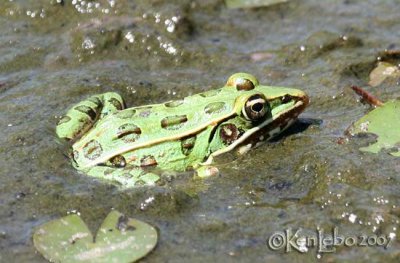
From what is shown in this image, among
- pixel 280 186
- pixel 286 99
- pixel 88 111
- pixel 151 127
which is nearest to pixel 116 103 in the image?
pixel 88 111

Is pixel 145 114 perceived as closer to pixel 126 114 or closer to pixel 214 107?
pixel 126 114

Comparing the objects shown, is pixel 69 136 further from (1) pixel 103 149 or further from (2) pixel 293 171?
(2) pixel 293 171

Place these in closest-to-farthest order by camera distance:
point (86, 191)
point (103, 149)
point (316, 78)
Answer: point (86, 191) → point (103, 149) → point (316, 78)

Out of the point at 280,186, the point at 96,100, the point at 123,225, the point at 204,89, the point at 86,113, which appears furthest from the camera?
the point at 204,89

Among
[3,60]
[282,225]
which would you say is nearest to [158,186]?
[282,225]

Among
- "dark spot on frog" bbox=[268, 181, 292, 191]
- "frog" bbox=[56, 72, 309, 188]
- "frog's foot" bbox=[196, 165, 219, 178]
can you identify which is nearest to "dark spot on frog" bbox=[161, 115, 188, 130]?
"frog" bbox=[56, 72, 309, 188]
